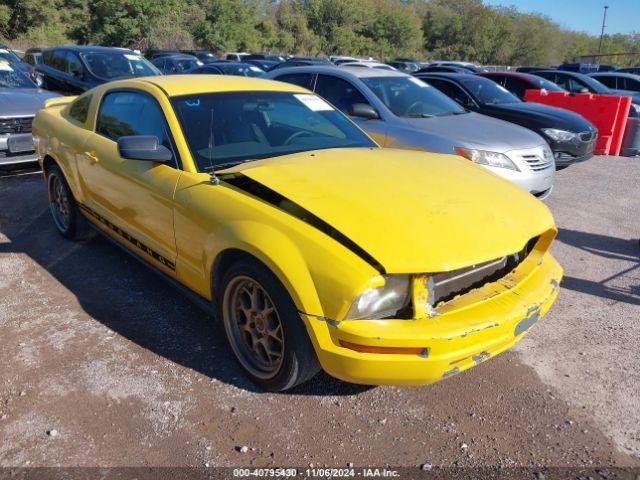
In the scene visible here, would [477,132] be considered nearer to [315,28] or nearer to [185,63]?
[185,63]

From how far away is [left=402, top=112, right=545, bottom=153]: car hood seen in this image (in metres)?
5.93

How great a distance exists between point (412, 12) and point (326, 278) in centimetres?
7549

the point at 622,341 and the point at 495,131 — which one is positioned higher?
the point at 495,131

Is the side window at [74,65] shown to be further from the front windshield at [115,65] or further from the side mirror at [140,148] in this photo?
the side mirror at [140,148]

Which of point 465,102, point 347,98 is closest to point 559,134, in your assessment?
point 465,102

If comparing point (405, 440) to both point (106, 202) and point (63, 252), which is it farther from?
point (63, 252)

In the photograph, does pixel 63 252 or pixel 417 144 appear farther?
pixel 417 144

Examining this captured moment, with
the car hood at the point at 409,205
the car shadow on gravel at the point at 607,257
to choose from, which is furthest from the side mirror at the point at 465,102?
the car hood at the point at 409,205

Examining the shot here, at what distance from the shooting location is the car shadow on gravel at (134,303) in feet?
10.3

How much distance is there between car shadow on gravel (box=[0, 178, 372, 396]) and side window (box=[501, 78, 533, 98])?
9.53 metres

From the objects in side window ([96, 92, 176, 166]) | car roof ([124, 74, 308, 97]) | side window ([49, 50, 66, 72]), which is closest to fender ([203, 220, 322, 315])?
side window ([96, 92, 176, 166])

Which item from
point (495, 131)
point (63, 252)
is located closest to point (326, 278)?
point (63, 252)

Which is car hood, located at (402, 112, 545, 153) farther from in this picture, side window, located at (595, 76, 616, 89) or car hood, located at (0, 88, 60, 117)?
side window, located at (595, 76, 616, 89)

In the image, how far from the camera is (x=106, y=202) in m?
4.08
